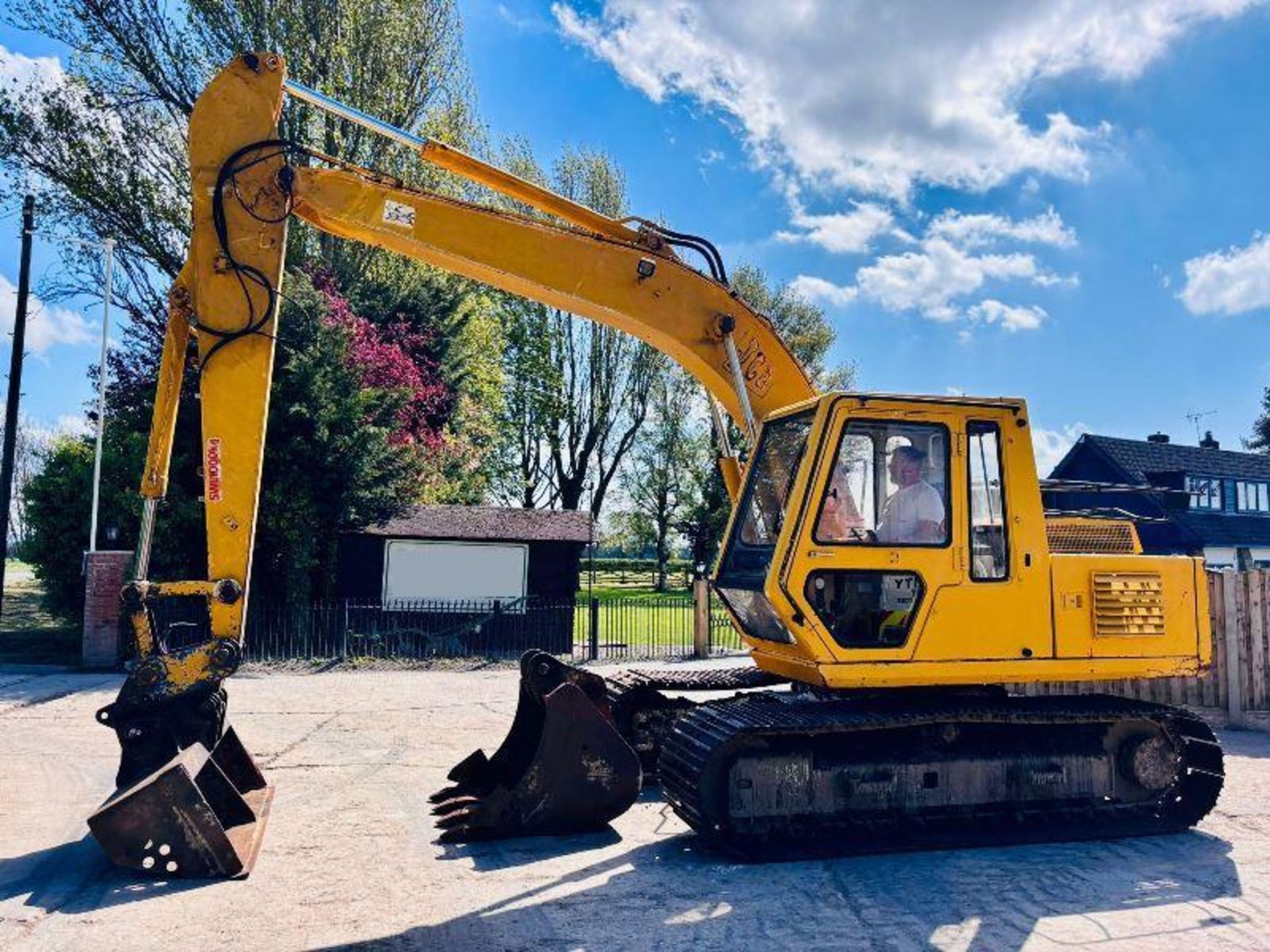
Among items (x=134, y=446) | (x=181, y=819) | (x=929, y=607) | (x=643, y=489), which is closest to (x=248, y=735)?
(x=181, y=819)

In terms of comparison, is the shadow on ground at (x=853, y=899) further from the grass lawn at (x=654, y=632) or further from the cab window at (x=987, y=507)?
the grass lawn at (x=654, y=632)

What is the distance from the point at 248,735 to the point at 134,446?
9367 mm

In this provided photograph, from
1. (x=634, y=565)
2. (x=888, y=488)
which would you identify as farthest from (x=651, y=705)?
(x=634, y=565)

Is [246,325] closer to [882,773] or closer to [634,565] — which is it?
[882,773]

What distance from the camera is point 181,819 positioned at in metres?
5.55

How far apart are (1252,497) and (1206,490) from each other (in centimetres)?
239

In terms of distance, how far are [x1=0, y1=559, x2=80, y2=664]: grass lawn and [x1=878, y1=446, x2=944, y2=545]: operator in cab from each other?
574 inches

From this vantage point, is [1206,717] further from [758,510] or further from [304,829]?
[304,829]

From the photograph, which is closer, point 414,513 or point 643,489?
point 414,513

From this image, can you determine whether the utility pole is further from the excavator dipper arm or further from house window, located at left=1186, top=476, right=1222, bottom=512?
house window, located at left=1186, top=476, right=1222, bottom=512

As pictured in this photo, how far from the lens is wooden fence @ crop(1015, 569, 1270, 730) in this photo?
35.0 ft

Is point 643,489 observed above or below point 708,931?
above

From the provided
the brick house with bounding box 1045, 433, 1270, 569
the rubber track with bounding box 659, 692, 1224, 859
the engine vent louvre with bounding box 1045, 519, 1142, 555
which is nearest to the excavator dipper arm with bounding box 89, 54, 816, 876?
the rubber track with bounding box 659, 692, 1224, 859

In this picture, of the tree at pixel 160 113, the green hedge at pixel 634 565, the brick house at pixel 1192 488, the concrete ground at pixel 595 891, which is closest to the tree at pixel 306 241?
the tree at pixel 160 113
